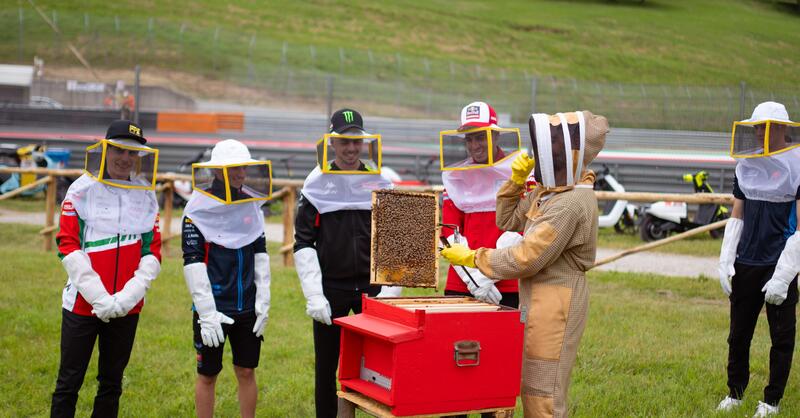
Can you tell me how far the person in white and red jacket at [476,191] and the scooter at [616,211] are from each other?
10.7 m

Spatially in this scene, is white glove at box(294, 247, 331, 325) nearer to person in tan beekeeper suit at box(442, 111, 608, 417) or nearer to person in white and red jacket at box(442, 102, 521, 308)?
person in white and red jacket at box(442, 102, 521, 308)

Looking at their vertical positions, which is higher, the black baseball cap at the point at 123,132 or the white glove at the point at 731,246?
the black baseball cap at the point at 123,132

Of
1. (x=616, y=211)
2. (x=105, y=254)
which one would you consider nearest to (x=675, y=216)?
(x=616, y=211)

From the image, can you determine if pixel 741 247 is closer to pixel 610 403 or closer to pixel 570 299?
pixel 610 403

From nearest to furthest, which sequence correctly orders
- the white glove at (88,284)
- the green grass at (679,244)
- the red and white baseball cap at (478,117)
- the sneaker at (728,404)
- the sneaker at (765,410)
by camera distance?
the white glove at (88,284) < the red and white baseball cap at (478,117) < the sneaker at (765,410) < the sneaker at (728,404) < the green grass at (679,244)

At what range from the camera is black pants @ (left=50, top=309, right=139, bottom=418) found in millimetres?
4938

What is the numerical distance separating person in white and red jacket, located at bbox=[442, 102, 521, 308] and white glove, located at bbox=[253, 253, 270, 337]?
45.8 inches

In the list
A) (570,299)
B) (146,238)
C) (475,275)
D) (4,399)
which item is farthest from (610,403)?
(4,399)

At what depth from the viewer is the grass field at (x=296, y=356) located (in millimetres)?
6285

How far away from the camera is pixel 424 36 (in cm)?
5081

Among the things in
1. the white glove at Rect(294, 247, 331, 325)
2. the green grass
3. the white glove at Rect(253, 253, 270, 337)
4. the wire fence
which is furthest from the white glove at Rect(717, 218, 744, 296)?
the green grass

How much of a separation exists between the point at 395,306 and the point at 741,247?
11.2 ft

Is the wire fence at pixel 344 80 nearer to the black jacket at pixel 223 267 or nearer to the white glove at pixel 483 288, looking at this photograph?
the white glove at pixel 483 288

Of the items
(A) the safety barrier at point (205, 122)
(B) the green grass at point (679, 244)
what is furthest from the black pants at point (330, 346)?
(A) the safety barrier at point (205, 122)
